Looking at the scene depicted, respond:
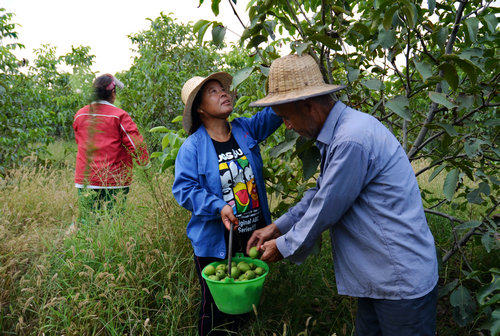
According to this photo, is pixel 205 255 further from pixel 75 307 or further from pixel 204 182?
pixel 75 307

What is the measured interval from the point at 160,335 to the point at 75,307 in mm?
484

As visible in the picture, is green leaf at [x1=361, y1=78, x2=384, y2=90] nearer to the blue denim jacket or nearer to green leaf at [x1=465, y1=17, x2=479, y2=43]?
green leaf at [x1=465, y1=17, x2=479, y2=43]

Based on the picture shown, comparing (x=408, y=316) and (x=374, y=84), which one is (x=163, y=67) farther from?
(x=408, y=316)

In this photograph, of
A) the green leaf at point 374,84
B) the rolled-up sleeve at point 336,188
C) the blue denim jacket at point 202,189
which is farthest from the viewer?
the blue denim jacket at point 202,189

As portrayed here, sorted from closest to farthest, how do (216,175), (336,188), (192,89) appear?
(336,188) < (216,175) < (192,89)

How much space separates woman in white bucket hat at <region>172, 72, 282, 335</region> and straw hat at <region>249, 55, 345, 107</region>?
55 cm

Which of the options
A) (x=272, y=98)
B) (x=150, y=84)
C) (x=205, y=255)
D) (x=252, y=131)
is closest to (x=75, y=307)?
(x=205, y=255)

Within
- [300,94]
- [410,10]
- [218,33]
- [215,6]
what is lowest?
[300,94]

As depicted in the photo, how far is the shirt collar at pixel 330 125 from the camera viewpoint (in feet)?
4.77

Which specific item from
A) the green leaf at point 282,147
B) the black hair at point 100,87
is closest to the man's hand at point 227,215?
the green leaf at point 282,147

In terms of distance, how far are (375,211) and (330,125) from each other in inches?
14.7

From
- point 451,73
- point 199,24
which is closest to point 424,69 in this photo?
point 451,73

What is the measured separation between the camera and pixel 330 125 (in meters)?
1.46

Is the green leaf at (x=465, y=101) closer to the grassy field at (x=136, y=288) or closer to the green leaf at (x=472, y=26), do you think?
the green leaf at (x=472, y=26)
